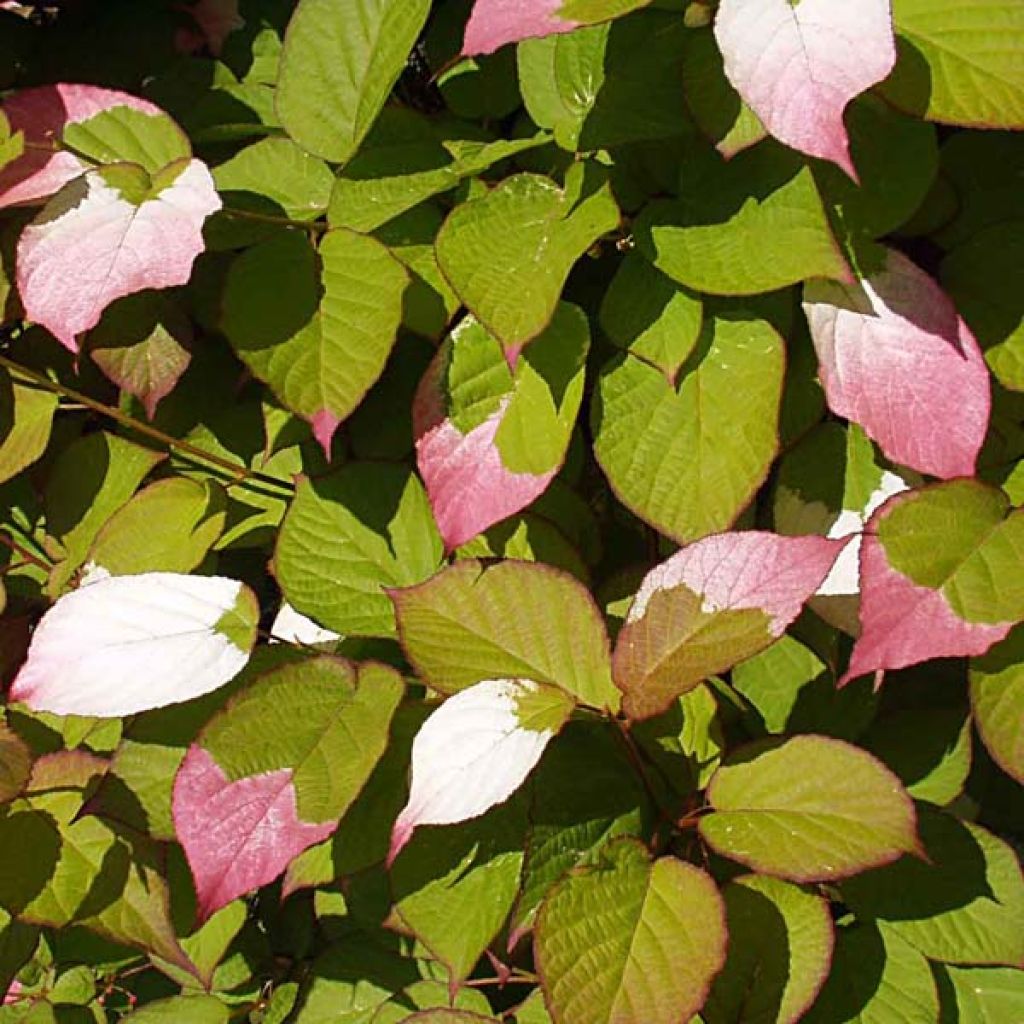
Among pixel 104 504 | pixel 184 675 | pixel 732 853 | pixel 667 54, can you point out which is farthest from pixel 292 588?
pixel 667 54

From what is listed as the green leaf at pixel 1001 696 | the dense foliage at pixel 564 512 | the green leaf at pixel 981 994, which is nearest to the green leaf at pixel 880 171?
the dense foliage at pixel 564 512

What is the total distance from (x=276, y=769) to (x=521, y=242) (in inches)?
16.8

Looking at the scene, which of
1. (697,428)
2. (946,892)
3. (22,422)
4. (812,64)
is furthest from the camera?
(22,422)

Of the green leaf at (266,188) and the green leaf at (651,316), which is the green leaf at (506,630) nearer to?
the green leaf at (651,316)

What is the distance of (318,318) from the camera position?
1020 millimetres

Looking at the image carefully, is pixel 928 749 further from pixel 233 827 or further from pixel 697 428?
pixel 233 827

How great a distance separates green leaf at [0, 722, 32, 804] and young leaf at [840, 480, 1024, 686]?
25.1 inches

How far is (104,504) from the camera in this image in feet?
4.13

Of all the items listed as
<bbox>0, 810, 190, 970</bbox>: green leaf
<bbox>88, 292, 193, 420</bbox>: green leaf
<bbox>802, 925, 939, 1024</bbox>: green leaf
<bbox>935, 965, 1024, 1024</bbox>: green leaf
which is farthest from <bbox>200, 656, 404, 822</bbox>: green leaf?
<bbox>935, 965, 1024, 1024</bbox>: green leaf

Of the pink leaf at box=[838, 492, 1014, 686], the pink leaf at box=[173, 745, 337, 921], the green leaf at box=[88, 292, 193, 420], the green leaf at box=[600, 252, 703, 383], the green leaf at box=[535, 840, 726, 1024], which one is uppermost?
the green leaf at box=[600, 252, 703, 383]

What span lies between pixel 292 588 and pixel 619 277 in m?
0.37

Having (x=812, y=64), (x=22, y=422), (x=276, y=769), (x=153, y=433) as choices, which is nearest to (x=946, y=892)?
(x=276, y=769)

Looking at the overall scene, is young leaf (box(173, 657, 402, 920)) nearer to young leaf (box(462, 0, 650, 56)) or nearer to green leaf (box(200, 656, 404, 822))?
green leaf (box(200, 656, 404, 822))

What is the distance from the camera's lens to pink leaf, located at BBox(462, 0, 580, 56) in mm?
852
